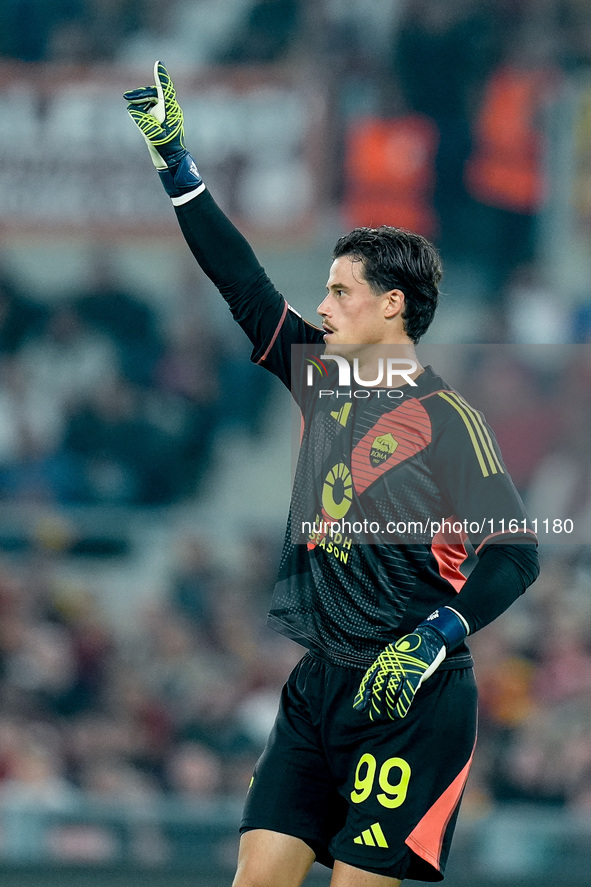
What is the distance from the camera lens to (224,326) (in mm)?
9180

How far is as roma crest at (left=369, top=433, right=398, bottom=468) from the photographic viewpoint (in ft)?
10.1

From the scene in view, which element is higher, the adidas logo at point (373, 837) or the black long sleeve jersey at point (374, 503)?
the black long sleeve jersey at point (374, 503)

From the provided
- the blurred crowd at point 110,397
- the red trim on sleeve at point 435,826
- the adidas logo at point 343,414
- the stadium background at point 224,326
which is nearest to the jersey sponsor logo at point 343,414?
the adidas logo at point 343,414

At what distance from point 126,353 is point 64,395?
54 centimetres

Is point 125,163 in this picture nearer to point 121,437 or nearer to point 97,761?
point 121,437

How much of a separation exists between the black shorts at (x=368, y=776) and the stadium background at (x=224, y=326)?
3.84 meters

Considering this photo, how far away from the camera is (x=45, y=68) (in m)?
9.60

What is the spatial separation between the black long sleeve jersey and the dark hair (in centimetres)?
17

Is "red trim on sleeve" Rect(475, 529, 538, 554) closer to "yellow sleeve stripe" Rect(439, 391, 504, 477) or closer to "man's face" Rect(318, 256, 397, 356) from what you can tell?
"yellow sleeve stripe" Rect(439, 391, 504, 477)

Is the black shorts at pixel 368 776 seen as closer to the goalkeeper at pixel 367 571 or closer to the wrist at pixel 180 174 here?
the goalkeeper at pixel 367 571

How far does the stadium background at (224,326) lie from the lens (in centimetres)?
734

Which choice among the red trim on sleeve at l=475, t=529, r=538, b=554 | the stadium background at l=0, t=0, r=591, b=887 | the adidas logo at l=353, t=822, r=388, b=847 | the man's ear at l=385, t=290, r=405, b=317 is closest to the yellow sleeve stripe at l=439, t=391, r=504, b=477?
the red trim on sleeve at l=475, t=529, r=538, b=554

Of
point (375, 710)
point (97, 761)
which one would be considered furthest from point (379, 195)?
point (375, 710)

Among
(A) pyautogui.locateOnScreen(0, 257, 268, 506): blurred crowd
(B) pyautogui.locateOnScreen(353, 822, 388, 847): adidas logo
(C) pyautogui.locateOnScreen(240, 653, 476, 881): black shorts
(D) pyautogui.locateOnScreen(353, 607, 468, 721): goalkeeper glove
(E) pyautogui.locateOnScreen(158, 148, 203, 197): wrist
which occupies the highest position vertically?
(A) pyautogui.locateOnScreen(0, 257, 268, 506): blurred crowd
